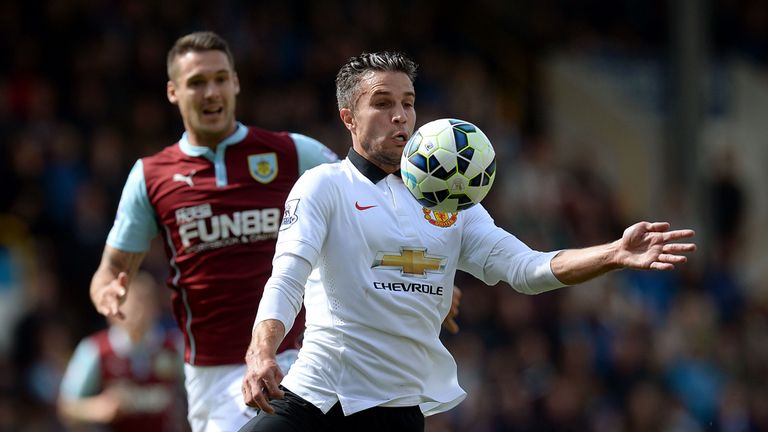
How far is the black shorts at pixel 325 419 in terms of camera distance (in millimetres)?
5180

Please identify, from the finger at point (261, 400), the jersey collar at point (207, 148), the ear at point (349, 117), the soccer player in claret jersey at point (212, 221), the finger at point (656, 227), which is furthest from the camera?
the jersey collar at point (207, 148)

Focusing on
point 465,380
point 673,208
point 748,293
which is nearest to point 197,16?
point 465,380

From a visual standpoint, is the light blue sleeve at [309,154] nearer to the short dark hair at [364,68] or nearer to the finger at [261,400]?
the short dark hair at [364,68]

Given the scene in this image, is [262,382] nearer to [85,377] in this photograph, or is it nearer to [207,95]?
[207,95]

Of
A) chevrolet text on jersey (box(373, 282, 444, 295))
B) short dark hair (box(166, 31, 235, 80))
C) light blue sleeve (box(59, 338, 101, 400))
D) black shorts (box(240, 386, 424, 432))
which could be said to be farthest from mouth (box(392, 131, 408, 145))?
light blue sleeve (box(59, 338, 101, 400))

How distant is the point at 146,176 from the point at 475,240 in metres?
2.16

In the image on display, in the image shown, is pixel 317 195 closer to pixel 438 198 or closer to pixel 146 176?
pixel 438 198

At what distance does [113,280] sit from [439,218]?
211 cm

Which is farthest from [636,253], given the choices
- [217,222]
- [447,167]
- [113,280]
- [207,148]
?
[113,280]

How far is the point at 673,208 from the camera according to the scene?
16453 mm

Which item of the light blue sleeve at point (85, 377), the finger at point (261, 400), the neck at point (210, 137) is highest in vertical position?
the neck at point (210, 137)

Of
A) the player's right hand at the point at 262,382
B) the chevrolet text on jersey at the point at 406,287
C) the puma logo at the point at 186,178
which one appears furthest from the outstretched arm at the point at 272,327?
the puma logo at the point at 186,178

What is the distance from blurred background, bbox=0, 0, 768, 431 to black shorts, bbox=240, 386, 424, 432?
17.9 feet

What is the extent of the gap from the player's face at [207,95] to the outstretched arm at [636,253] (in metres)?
2.43
